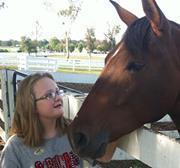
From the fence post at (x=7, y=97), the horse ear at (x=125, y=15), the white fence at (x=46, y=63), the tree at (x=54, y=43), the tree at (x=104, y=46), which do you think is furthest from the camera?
the tree at (x=54, y=43)

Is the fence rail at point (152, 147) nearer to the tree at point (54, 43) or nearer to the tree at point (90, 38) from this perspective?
the tree at point (90, 38)

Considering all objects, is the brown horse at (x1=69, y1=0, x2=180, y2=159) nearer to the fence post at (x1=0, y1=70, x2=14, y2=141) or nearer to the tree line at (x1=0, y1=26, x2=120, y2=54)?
the fence post at (x1=0, y1=70, x2=14, y2=141)

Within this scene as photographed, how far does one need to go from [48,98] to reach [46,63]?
19251mm

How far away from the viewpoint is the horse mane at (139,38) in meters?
2.42

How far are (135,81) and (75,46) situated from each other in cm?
5767

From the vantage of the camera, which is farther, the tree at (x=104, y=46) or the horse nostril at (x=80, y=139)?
the tree at (x=104, y=46)

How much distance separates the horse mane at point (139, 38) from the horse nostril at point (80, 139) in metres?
0.55

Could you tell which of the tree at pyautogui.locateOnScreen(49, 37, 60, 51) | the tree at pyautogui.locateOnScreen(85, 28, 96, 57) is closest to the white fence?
the tree at pyautogui.locateOnScreen(85, 28, 96, 57)

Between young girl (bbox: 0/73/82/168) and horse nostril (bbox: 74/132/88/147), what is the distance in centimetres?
36

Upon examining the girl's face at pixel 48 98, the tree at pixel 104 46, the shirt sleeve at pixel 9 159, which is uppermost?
the girl's face at pixel 48 98

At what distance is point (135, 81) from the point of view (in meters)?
2.43

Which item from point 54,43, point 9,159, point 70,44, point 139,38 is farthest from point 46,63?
point 54,43

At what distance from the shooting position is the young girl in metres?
2.65

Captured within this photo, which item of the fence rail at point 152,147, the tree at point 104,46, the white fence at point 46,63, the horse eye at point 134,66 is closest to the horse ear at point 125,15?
the horse eye at point 134,66
